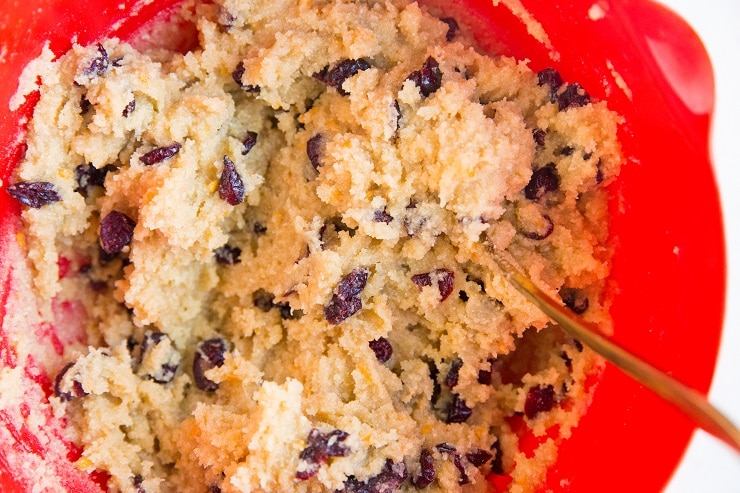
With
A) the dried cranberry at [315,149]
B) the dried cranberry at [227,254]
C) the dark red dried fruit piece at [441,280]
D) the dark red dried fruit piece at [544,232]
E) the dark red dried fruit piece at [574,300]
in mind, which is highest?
the dark red dried fruit piece at [544,232]

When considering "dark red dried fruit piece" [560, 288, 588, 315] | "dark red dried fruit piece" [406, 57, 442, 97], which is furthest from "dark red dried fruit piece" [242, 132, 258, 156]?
"dark red dried fruit piece" [560, 288, 588, 315]

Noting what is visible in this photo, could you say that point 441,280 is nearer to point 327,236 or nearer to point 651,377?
point 327,236

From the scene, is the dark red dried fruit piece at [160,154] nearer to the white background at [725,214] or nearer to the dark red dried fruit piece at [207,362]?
the dark red dried fruit piece at [207,362]

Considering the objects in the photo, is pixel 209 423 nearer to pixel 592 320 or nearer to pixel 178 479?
pixel 178 479

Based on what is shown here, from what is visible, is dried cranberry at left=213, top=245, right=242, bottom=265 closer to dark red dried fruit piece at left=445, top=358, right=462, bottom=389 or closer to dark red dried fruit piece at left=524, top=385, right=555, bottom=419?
dark red dried fruit piece at left=445, top=358, right=462, bottom=389

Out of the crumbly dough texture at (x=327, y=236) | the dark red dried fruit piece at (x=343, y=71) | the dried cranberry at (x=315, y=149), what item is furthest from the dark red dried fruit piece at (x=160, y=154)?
the dark red dried fruit piece at (x=343, y=71)

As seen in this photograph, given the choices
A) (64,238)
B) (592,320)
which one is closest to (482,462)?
(592,320)

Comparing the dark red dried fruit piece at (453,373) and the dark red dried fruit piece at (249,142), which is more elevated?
the dark red dried fruit piece at (249,142)
